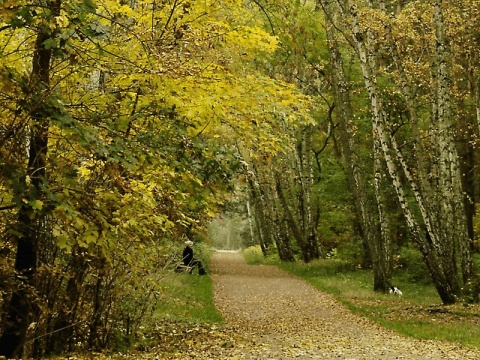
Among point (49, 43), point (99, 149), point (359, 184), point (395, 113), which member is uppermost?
point (395, 113)

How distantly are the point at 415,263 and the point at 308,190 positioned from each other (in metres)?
5.60

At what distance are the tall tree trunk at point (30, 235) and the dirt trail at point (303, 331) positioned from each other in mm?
3009

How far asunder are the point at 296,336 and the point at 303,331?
79cm

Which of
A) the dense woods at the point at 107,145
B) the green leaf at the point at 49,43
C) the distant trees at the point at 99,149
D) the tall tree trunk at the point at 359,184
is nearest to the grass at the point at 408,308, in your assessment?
the tall tree trunk at the point at 359,184

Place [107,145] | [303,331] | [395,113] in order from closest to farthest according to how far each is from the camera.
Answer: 1. [107,145]
2. [303,331]
3. [395,113]

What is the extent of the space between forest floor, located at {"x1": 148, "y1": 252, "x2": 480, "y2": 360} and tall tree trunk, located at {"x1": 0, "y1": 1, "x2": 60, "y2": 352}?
89.7 inches

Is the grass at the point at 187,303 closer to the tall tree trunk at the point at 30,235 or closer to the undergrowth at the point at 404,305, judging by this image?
the tall tree trunk at the point at 30,235

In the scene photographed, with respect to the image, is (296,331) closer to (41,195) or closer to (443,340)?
(443,340)

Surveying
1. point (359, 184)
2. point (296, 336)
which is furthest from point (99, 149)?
point (359, 184)

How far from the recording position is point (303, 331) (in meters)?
11.1

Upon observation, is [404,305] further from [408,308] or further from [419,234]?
[419,234]

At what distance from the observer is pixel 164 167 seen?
265 inches

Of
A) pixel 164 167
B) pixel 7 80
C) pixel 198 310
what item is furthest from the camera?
pixel 198 310

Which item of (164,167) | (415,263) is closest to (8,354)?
(164,167)
